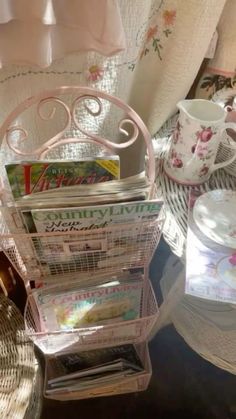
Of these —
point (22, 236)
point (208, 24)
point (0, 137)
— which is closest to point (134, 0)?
point (208, 24)

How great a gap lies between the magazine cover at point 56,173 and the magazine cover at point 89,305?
245 mm

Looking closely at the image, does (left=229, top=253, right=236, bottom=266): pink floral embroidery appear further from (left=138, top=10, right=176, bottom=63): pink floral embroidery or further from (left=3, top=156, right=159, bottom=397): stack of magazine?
(left=138, top=10, right=176, bottom=63): pink floral embroidery

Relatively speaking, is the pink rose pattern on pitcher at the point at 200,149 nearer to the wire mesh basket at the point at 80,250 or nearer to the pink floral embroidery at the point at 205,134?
the pink floral embroidery at the point at 205,134

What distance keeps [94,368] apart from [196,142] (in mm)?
606

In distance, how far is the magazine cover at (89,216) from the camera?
0.58m

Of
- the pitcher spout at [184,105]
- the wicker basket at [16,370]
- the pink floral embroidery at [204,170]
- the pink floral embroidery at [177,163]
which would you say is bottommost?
the wicker basket at [16,370]

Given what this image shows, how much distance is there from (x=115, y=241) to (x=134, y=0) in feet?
1.27

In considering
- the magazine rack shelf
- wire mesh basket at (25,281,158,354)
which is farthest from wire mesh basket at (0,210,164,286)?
wire mesh basket at (25,281,158,354)

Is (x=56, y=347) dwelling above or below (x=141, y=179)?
below

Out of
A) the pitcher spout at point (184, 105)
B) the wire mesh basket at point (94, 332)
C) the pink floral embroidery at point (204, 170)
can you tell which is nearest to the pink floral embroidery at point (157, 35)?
the pitcher spout at point (184, 105)

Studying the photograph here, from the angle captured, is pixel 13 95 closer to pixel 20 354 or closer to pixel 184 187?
pixel 184 187

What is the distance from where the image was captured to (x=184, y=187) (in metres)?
0.79

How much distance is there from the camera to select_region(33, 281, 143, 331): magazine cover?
30.5 inches

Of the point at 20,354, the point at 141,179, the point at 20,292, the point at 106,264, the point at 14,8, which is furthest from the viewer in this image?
the point at 20,292
